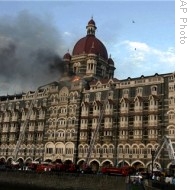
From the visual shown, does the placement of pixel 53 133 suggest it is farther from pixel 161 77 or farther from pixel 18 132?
pixel 161 77

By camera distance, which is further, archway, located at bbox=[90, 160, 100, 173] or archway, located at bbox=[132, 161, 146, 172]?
archway, located at bbox=[90, 160, 100, 173]

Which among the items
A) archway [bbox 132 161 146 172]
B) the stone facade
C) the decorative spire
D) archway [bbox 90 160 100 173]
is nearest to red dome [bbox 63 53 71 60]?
the stone facade

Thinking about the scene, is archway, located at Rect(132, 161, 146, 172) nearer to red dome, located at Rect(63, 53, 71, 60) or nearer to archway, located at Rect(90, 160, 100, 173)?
archway, located at Rect(90, 160, 100, 173)

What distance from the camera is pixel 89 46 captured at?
84188 millimetres

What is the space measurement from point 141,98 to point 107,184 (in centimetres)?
2152

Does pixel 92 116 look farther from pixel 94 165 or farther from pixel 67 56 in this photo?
pixel 67 56

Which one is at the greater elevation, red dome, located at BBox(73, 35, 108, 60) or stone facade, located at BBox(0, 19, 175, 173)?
red dome, located at BBox(73, 35, 108, 60)

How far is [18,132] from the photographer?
81.2m

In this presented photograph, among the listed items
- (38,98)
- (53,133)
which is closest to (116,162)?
(53,133)

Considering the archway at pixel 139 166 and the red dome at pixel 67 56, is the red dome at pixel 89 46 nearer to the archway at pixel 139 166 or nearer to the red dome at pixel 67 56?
the red dome at pixel 67 56

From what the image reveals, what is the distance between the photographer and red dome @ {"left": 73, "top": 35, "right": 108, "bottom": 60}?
83.4 m

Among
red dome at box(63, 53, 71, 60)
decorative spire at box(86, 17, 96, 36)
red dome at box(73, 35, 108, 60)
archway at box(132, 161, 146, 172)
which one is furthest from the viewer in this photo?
decorative spire at box(86, 17, 96, 36)

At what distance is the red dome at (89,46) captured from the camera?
274 ft

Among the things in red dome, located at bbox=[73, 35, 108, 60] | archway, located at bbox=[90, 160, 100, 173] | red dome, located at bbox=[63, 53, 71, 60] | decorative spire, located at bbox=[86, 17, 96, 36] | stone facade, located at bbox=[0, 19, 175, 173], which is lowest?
archway, located at bbox=[90, 160, 100, 173]
